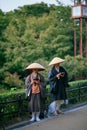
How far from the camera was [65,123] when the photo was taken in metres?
10.5

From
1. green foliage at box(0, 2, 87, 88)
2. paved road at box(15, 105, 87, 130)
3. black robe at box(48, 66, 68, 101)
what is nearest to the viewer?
paved road at box(15, 105, 87, 130)

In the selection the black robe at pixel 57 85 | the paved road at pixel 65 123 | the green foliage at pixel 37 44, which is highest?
the green foliage at pixel 37 44

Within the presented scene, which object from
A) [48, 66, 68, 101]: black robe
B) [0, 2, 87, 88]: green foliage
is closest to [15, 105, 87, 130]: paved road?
[48, 66, 68, 101]: black robe

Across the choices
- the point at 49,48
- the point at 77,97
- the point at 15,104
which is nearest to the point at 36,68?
the point at 15,104

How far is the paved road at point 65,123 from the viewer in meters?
9.78

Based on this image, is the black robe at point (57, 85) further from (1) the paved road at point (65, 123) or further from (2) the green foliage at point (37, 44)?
(2) the green foliage at point (37, 44)

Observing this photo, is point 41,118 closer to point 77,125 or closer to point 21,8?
point 77,125

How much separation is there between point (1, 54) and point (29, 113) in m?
17.1

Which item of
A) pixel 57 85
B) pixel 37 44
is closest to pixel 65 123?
pixel 57 85

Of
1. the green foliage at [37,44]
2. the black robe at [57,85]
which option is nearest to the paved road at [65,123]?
the black robe at [57,85]

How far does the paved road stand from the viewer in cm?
978

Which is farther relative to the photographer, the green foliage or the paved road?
the green foliage

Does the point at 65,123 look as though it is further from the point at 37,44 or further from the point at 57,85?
the point at 37,44

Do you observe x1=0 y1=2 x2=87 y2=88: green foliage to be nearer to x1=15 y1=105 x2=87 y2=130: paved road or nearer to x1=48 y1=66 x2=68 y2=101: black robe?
x1=48 y1=66 x2=68 y2=101: black robe
